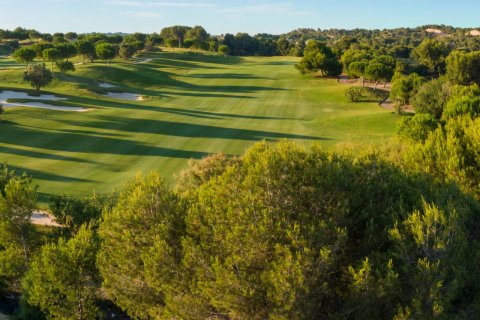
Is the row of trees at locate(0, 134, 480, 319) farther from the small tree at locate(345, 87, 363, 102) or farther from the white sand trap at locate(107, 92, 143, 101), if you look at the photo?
the small tree at locate(345, 87, 363, 102)

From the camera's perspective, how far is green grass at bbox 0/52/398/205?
37000mm

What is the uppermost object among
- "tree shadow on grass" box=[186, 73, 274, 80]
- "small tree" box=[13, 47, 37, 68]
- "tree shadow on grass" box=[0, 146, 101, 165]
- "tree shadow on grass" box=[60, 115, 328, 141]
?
"small tree" box=[13, 47, 37, 68]

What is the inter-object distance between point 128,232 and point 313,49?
104 metres

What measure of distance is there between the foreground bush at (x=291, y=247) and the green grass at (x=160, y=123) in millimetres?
16801

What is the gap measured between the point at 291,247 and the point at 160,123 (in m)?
43.4

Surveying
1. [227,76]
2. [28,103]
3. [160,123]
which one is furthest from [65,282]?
[227,76]

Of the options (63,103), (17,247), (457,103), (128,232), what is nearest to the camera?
(128,232)

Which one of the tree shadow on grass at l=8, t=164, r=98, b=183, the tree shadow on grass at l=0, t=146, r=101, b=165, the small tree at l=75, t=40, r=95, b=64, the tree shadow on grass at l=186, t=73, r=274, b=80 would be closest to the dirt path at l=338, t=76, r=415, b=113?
the tree shadow on grass at l=186, t=73, r=274, b=80

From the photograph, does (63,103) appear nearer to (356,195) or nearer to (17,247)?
(17,247)

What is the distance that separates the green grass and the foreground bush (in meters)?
16.8

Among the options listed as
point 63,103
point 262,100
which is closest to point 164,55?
point 262,100

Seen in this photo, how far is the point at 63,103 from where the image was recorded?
60.9 metres

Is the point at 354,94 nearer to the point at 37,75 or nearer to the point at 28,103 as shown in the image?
the point at 37,75

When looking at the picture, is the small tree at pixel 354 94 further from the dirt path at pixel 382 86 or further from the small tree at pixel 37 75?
the small tree at pixel 37 75
